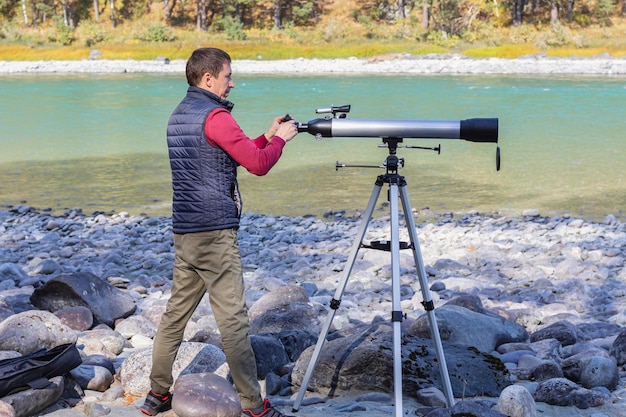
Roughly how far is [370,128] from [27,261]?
6996mm

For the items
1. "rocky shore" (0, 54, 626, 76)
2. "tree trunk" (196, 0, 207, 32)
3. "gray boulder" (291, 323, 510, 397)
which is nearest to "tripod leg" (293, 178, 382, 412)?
"gray boulder" (291, 323, 510, 397)

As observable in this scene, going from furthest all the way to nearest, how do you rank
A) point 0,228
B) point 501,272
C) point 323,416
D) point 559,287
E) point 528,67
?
point 528,67, point 0,228, point 501,272, point 559,287, point 323,416

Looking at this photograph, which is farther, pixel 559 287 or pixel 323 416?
pixel 559 287

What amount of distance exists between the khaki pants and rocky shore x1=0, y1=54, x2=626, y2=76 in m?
50.9

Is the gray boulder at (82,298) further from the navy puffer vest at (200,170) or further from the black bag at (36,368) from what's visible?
the navy puffer vest at (200,170)

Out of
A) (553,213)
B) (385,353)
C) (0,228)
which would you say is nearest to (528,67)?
(553,213)

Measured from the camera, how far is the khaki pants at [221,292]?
4.11m

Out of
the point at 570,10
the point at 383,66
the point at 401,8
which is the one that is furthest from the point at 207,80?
the point at 401,8

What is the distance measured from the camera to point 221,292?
4113mm

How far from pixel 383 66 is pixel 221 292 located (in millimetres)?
55582

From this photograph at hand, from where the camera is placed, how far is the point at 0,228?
483 inches

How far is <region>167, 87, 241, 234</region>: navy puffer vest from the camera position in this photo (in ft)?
13.3

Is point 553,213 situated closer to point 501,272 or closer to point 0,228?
point 501,272

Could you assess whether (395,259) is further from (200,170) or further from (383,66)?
(383,66)
